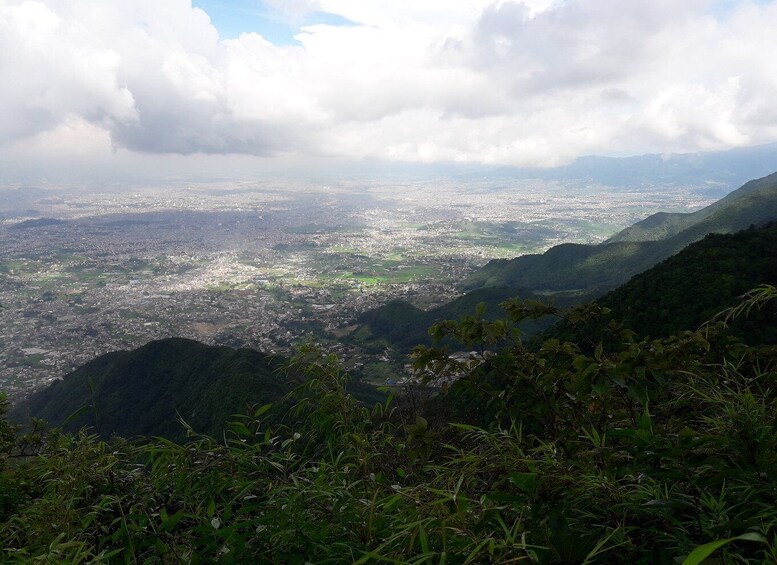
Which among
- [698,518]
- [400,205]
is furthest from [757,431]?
[400,205]

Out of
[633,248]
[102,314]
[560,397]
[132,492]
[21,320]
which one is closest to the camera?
[132,492]

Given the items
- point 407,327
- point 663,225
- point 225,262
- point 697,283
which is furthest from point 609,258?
point 225,262

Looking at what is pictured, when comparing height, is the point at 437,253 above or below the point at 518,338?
below

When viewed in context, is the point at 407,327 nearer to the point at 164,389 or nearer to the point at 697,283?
the point at 164,389

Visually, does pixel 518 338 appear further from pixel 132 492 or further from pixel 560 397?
pixel 132 492

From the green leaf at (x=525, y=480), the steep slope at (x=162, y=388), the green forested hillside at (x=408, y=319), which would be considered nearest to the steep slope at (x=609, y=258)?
the green forested hillside at (x=408, y=319)

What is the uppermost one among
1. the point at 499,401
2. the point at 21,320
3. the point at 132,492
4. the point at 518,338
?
the point at 518,338
